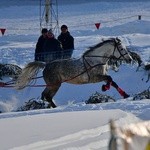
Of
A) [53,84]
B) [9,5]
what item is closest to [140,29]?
[53,84]

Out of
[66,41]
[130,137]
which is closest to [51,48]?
[66,41]

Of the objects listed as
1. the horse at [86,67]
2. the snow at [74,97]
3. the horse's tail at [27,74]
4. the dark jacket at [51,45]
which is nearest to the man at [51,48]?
the dark jacket at [51,45]

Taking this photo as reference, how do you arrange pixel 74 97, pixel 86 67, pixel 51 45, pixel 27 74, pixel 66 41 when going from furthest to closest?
pixel 66 41
pixel 74 97
pixel 51 45
pixel 27 74
pixel 86 67

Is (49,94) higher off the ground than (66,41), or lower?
lower

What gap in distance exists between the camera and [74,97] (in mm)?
12781

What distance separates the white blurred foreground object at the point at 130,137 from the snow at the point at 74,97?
2416 millimetres

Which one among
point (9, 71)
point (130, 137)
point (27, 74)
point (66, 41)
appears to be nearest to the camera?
point (130, 137)

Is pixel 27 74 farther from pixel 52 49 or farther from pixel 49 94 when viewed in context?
pixel 52 49

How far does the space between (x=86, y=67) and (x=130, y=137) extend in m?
8.99

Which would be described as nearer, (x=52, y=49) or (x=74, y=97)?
(x=52, y=49)

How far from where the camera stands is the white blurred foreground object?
2010 millimetres

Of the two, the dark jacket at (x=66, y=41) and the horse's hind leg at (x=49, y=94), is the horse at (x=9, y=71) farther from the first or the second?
the horse's hind leg at (x=49, y=94)

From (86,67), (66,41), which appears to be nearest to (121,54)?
(86,67)

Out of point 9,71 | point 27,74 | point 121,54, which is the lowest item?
point 9,71
